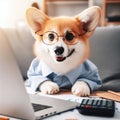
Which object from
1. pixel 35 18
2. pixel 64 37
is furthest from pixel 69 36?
pixel 35 18

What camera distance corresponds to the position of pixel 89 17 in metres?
0.83

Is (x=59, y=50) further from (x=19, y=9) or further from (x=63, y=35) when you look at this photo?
(x=19, y=9)

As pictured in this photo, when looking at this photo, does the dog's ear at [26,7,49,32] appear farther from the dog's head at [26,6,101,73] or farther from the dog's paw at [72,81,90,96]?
the dog's paw at [72,81,90,96]

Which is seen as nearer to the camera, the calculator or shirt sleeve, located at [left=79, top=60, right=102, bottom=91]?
the calculator

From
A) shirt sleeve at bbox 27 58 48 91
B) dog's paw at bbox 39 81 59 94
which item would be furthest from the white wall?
dog's paw at bbox 39 81 59 94

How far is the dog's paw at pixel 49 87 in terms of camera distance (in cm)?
79

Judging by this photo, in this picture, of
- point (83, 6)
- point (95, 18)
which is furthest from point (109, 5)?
point (95, 18)

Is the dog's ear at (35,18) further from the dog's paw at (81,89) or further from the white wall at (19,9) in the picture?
the white wall at (19,9)

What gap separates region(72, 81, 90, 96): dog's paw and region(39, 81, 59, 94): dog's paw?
54mm

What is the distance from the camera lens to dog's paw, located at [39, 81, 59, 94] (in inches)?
31.0

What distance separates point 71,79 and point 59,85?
42 millimetres

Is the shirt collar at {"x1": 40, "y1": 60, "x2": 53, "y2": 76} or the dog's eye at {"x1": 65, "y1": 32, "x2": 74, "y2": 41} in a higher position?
the dog's eye at {"x1": 65, "y1": 32, "x2": 74, "y2": 41}

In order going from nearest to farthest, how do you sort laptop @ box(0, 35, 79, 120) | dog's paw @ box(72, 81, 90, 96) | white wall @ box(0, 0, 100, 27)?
laptop @ box(0, 35, 79, 120), dog's paw @ box(72, 81, 90, 96), white wall @ box(0, 0, 100, 27)

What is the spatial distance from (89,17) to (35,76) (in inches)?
10.0
